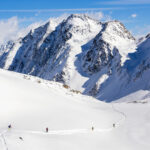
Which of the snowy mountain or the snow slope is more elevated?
the snowy mountain

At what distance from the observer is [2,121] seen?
3391 cm

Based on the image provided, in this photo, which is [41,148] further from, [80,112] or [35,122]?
[80,112]

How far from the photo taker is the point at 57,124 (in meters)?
34.7

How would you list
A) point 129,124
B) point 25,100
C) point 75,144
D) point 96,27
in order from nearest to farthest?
1. point 75,144
2. point 129,124
3. point 25,100
4. point 96,27

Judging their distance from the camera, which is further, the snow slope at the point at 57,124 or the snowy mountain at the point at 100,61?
the snowy mountain at the point at 100,61

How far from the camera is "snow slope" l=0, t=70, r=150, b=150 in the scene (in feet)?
89.4

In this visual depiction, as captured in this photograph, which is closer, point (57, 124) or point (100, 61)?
point (57, 124)

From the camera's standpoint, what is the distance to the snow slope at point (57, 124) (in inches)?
1073

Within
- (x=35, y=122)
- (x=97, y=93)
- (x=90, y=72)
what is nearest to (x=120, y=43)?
(x=90, y=72)

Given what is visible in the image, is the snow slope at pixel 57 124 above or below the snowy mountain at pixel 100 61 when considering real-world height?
below

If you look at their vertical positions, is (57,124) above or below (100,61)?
below

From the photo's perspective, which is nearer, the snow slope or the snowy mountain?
the snow slope

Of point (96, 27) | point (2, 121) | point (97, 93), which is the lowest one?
point (2, 121)

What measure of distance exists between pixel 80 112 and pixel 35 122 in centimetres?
1080
